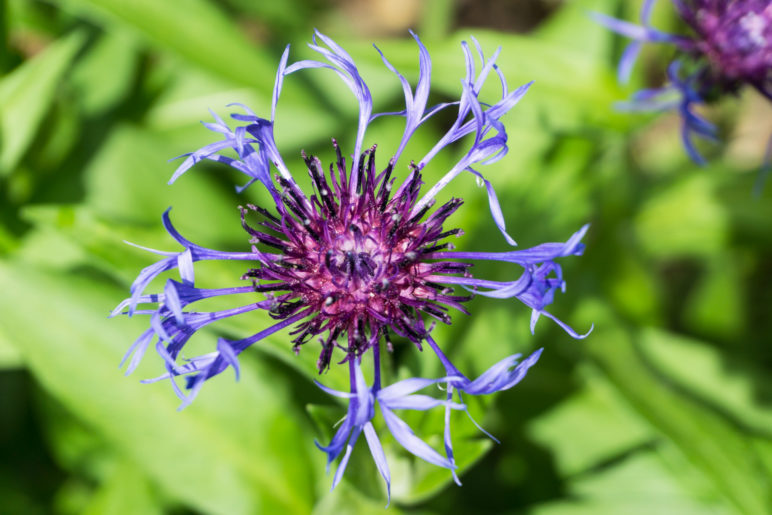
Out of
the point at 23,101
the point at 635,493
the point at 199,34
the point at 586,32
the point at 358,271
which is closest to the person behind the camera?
the point at 358,271

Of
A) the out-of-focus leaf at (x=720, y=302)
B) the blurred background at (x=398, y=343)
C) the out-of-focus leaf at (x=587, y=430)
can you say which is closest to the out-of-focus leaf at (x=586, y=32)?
the blurred background at (x=398, y=343)

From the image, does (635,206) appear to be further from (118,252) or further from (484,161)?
(118,252)

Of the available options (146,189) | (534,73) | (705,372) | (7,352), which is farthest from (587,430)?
(7,352)

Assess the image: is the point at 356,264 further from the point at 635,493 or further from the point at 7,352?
the point at 635,493

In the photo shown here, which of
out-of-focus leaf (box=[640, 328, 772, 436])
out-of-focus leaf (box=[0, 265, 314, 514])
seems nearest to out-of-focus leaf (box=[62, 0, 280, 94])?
out-of-focus leaf (box=[0, 265, 314, 514])

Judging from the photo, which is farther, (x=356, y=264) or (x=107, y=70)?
(x=107, y=70)

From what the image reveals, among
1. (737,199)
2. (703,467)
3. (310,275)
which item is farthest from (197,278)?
(737,199)

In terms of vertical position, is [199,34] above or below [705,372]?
above
